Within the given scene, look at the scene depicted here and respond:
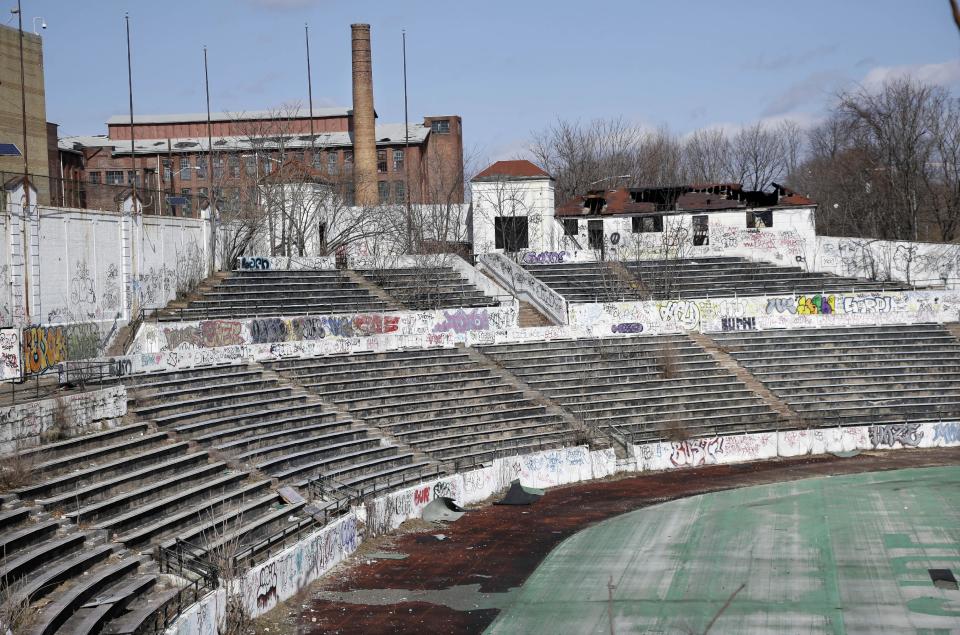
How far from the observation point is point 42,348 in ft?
88.6

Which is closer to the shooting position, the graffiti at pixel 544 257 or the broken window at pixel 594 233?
the graffiti at pixel 544 257

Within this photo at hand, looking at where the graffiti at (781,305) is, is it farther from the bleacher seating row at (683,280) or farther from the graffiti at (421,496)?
the graffiti at (421,496)

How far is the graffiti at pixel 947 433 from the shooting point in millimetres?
33938

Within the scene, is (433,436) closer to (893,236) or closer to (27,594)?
(27,594)

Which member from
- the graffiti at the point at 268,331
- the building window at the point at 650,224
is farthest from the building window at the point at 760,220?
the graffiti at the point at 268,331

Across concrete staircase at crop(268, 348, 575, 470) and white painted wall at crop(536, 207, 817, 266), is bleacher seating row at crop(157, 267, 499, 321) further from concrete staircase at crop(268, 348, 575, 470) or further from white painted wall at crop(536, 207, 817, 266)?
white painted wall at crop(536, 207, 817, 266)

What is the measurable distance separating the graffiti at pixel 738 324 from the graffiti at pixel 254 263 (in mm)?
18915

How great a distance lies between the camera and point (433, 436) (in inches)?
1169

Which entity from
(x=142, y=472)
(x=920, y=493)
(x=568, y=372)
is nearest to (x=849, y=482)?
(x=920, y=493)

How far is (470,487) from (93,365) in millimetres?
10227

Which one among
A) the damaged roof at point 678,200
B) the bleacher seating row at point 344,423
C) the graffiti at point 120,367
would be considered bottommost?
the bleacher seating row at point 344,423

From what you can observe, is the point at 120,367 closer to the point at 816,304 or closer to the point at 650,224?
the point at 816,304

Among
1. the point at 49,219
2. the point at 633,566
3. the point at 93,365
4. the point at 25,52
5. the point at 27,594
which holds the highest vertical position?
the point at 25,52

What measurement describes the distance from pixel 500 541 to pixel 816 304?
23025 mm
